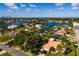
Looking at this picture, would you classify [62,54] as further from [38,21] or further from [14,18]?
[14,18]

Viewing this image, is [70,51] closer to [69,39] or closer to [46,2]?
[69,39]

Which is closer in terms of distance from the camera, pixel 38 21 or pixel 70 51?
pixel 70 51

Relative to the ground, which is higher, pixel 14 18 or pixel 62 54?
pixel 14 18

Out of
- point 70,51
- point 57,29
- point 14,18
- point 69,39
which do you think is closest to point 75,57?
point 70,51

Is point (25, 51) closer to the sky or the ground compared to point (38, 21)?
closer to the ground

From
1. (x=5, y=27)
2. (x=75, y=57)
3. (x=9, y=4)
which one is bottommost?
(x=75, y=57)

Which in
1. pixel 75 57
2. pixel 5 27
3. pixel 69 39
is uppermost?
pixel 5 27

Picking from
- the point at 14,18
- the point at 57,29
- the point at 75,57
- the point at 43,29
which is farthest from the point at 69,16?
the point at 14,18

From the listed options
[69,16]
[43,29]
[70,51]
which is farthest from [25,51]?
[69,16]
